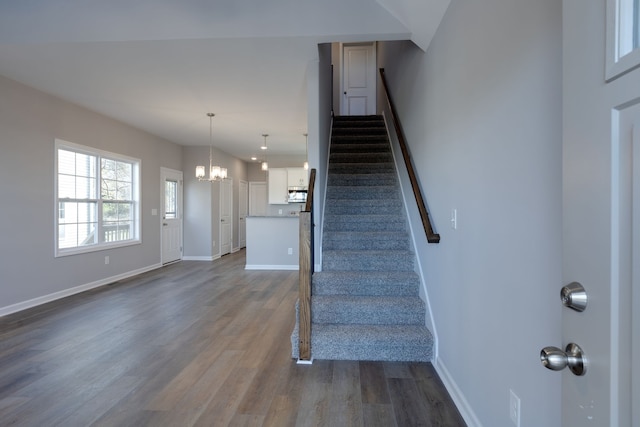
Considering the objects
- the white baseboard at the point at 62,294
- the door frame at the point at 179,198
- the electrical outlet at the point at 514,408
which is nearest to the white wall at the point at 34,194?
the white baseboard at the point at 62,294

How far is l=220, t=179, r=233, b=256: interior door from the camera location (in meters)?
8.05

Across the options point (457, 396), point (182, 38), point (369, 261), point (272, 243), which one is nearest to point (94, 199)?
point (272, 243)

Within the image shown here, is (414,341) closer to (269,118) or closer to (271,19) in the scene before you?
(271,19)

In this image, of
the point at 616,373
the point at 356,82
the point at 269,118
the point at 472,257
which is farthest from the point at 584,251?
the point at 356,82

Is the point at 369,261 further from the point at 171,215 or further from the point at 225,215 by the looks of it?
the point at 225,215

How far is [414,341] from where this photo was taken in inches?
94.9

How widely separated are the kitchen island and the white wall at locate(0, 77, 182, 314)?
7.89ft

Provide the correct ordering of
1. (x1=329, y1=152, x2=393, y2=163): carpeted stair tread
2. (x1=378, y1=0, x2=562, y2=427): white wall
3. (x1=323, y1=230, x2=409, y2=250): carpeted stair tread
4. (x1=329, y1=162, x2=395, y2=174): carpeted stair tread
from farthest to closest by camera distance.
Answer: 1. (x1=329, y1=152, x2=393, y2=163): carpeted stair tread
2. (x1=329, y1=162, x2=395, y2=174): carpeted stair tread
3. (x1=323, y1=230, x2=409, y2=250): carpeted stair tread
4. (x1=378, y1=0, x2=562, y2=427): white wall

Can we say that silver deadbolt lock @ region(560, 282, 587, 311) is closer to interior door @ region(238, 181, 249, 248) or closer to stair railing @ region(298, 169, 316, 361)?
stair railing @ region(298, 169, 316, 361)

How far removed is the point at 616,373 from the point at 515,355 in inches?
31.4

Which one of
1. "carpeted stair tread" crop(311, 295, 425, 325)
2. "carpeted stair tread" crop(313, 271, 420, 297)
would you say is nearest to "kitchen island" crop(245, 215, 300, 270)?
"carpeted stair tread" crop(313, 271, 420, 297)

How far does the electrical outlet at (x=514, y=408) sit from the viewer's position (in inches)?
49.3

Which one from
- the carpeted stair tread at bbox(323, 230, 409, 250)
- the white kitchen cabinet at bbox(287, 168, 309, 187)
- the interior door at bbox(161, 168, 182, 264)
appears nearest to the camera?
the carpeted stair tread at bbox(323, 230, 409, 250)

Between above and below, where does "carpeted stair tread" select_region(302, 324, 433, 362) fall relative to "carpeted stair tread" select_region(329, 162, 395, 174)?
below
